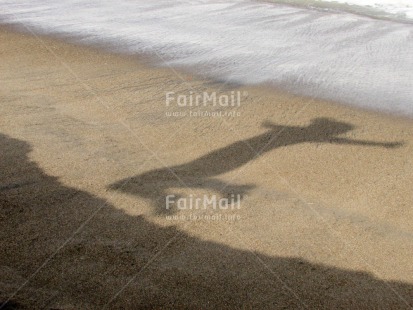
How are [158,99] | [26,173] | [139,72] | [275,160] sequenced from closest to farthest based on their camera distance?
[26,173] < [275,160] < [158,99] < [139,72]

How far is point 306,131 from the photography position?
8.31 metres

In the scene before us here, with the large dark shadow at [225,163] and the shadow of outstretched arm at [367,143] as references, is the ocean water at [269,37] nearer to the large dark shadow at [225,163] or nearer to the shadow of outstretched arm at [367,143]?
the shadow of outstretched arm at [367,143]

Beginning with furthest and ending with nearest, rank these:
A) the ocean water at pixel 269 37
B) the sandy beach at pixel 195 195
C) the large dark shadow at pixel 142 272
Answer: the ocean water at pixel 269 37
the sandy beach at pixel 195 195
the large dark shadow at pixel 142 272

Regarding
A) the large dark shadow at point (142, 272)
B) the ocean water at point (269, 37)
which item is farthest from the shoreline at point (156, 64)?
the large dark shadow at point (142, 272)

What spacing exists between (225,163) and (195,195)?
0.85 metres

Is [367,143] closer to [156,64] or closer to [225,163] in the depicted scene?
[225,163]

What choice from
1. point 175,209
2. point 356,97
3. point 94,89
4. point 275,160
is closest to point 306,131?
point 275,160

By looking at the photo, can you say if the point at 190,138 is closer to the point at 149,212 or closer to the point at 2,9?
the point at 149,212

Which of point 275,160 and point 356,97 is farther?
point 356,97

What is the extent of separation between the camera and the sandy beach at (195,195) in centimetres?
528

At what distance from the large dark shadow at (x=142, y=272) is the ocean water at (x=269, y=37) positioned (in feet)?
14.1

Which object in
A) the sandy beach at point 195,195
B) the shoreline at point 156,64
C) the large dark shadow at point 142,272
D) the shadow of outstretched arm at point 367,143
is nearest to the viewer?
the large dark shadow at point 142,272

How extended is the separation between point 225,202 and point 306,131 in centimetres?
212

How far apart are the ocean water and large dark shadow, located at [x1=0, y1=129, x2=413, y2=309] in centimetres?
429
